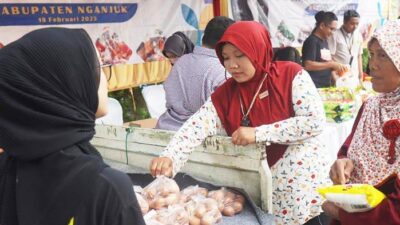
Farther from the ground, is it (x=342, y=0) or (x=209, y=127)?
(x=342, y=0)

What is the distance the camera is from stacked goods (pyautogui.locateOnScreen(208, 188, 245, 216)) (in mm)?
1604

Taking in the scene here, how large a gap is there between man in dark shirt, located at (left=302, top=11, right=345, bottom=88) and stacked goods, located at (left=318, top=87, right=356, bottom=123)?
1.13m

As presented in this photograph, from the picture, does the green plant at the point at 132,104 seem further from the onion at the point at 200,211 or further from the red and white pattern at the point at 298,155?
the onion at the point at 200,211

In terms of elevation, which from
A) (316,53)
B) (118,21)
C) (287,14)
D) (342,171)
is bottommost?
(342,171)

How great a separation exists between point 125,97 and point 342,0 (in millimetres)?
4610

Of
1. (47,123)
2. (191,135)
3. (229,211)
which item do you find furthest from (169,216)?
(47,123)

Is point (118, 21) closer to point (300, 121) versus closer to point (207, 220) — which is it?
point (300, 121)

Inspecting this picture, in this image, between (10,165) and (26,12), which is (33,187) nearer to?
(10,165)

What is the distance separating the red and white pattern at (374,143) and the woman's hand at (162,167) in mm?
769

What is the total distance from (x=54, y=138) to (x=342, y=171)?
1244mm

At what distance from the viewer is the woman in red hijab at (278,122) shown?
1.73 m

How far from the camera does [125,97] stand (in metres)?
4.27

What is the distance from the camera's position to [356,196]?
1313 mm

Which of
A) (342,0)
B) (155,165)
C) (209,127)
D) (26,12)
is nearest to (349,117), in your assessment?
(209,127)
